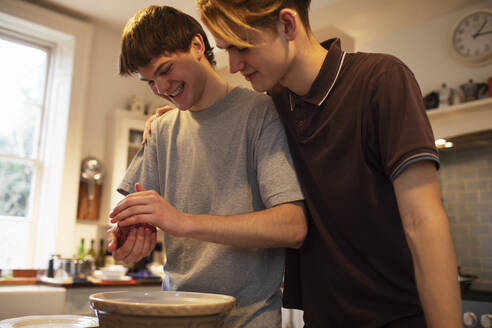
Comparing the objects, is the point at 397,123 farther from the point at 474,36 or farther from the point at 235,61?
the point at 474,36

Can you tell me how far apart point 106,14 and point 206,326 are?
392 cm

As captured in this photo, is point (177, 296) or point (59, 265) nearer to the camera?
point (177, 296)

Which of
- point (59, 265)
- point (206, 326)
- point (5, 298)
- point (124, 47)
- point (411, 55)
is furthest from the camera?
point (411, 55)

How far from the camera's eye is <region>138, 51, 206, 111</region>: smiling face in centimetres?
115

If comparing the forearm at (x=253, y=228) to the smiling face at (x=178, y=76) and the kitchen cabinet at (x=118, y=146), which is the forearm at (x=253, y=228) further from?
the kitchen cabinet at (x=118, y=146)

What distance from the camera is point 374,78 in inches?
35.7

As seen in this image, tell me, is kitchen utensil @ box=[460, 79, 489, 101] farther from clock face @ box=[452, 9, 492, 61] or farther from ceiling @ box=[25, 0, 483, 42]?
ceiling @ box=[25, 0, 483, 42]

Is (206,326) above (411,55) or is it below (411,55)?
below

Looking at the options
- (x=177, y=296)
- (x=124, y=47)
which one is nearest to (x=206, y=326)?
(x=177, y=296)

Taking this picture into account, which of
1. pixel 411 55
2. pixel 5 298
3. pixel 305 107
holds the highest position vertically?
pixel 411 55

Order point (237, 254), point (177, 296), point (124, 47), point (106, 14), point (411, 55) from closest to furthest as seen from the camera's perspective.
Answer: point (177, 296) < point (237, 254) < point (124, 47) < point (411, 55) < point (106, 14)

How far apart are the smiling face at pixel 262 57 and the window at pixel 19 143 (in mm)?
3386

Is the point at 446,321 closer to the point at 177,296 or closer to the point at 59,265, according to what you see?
the point at 177,296

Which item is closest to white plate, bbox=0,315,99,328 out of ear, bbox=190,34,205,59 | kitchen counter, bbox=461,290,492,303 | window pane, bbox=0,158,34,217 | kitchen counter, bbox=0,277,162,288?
ear, bbox=190,34,205,59
